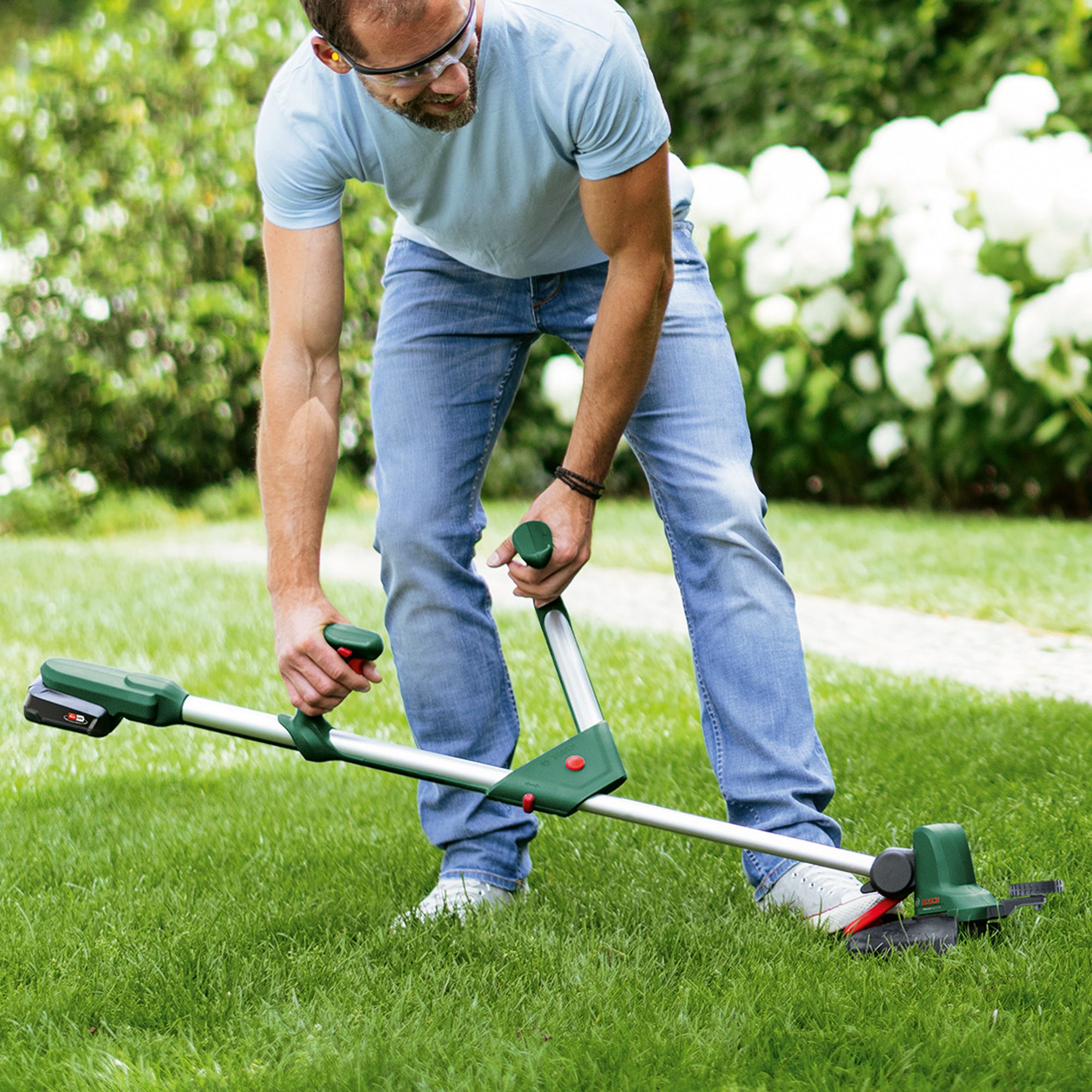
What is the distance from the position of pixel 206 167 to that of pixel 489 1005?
651 cm

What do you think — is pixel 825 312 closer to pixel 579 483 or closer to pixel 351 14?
pixel 579 483

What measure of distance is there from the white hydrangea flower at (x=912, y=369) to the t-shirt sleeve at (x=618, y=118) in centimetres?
398

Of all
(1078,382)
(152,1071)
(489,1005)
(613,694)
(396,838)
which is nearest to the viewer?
(152,1071)

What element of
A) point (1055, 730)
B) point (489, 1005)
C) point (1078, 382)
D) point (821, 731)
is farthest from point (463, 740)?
point (1078, 382)

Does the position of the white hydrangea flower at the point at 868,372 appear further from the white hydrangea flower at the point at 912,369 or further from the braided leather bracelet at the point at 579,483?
the braided leather bracelet at the point at 579,483

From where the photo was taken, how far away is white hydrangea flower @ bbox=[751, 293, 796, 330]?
624cm

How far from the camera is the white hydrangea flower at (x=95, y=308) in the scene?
7.49 m

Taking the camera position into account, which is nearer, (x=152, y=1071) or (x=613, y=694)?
(x=152, y=1071)

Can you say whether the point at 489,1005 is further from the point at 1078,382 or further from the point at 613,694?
the point at 1078,382

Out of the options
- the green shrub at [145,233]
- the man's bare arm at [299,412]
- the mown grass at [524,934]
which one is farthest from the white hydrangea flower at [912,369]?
the man's bare arm at [299,412]

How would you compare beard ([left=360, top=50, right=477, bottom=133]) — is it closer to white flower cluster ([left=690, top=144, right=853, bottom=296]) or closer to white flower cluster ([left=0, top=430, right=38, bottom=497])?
white flower cluster ([left=690, top=144, right=853, bottom=296])

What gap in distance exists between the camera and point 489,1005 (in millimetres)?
1867

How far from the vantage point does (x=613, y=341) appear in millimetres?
2105

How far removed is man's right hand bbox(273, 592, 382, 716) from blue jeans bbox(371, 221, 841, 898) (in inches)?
9.7
